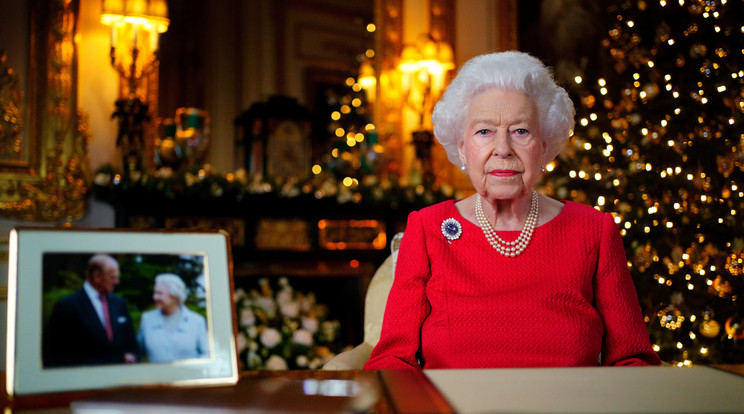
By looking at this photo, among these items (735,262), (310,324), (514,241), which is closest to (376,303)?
(514,241)

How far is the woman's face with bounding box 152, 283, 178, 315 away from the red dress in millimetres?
628

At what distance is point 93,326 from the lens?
0.88 metres

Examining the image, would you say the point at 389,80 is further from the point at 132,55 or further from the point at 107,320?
the point at 107,320

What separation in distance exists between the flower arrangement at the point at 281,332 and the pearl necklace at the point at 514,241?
215 cm

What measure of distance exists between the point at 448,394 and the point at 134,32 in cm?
370

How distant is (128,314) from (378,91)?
411cm

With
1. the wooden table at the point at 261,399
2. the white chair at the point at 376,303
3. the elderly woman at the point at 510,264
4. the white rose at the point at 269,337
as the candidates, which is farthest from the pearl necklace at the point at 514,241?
the white rose at the point at 269,337

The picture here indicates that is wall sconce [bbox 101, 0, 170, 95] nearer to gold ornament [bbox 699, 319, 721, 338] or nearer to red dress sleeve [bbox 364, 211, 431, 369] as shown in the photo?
red dress sleeve [bbox 364, 211, 431, 369]

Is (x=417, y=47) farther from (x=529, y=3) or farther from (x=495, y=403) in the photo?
(x=495, y=403)

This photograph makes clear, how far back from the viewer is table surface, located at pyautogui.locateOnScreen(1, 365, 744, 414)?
83 cm

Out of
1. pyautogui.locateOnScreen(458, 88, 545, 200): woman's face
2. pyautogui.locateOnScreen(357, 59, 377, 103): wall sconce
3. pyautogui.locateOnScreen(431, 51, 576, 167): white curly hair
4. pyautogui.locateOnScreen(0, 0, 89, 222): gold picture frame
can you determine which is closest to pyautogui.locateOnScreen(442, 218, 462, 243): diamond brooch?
pyautogui.locateOnScreen(458, 88, 545, 200): woman's face

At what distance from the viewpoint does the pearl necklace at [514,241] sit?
158 centimetres

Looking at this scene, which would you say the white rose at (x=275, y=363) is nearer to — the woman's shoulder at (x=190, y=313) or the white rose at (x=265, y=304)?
the white rose at (x=265, y=304)

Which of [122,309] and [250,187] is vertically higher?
[250,187]
